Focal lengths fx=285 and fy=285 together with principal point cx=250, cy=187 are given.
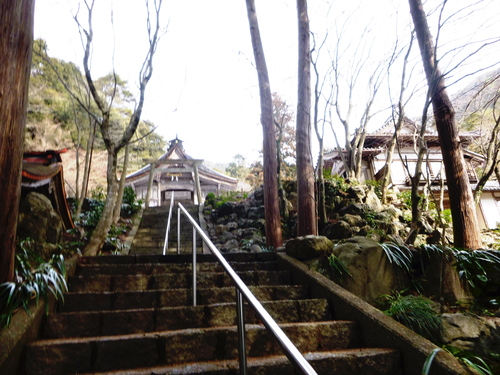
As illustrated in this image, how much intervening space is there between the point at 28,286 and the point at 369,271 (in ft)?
10.8

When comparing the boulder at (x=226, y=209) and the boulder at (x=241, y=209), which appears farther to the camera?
the boulder at (x=226, y=209)

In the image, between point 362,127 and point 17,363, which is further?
point 362,127

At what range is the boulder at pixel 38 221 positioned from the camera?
409cm

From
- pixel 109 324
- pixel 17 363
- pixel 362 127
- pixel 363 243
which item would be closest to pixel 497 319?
pixel 363 243

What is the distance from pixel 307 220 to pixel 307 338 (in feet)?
11.0

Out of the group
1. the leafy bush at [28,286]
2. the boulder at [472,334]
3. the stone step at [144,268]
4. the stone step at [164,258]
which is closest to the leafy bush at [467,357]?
the boulder at [472,334]

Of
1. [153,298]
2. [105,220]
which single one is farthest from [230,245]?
[153,298]

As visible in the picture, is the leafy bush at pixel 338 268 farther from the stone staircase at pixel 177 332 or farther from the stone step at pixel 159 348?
the stone step at pixel 159 348

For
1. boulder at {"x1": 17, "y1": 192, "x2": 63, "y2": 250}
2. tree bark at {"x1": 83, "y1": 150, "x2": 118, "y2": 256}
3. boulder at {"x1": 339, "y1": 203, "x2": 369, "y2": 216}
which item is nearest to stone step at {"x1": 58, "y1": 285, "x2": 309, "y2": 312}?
boulder at {"x1": 17, "y1": 192, "x2": 63, "y2": 250}

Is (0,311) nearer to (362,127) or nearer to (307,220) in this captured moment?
(307,220)

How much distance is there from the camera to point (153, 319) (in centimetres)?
236

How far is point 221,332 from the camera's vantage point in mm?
2127

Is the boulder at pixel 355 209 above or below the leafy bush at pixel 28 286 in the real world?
above

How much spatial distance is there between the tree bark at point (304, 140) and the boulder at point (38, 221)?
4218 millimetres
